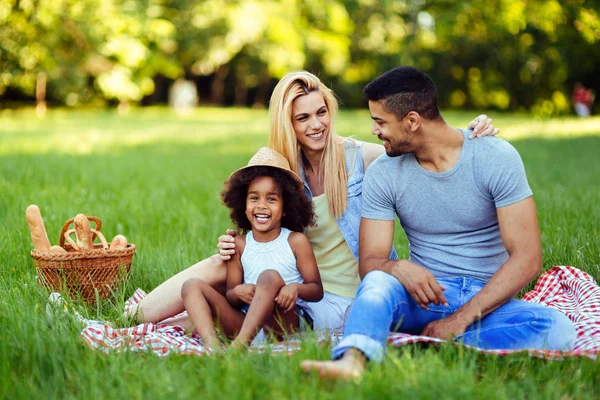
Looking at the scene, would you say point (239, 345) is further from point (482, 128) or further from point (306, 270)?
point (482, 128)

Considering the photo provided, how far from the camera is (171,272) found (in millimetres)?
5047

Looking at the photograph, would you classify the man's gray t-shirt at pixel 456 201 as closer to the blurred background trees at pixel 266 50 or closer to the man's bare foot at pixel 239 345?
the man's bare foot at pixel 239 345

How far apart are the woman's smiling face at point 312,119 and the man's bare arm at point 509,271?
118 centimetres

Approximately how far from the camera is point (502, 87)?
37844mm

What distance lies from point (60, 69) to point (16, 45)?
74.9 inches

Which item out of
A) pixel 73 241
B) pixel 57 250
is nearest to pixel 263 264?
pixel 57 250

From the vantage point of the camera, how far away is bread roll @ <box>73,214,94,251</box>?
4.58 meters

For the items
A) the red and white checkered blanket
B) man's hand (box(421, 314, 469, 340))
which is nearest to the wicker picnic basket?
the red and white checkered blanket

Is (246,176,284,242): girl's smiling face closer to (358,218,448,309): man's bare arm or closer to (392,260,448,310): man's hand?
(358,218,448,309): man's bare arm

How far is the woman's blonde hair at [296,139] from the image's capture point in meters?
4.23

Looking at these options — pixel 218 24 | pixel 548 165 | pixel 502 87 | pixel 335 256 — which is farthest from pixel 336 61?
pixel 335 256

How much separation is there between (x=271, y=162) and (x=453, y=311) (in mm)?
1263

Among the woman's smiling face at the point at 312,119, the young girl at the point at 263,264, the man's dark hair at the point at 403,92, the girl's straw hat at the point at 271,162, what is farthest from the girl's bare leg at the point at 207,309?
the man's dark hair at the point at 403,92

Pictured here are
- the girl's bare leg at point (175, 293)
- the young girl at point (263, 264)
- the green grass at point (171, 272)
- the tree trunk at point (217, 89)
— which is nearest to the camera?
the green grass at point (171, 272)
